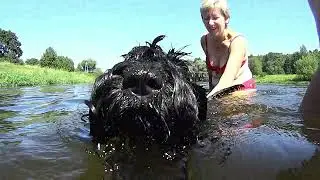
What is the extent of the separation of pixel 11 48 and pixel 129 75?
136 metres

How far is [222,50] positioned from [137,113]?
4.32m

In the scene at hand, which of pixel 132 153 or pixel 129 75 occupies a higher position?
pixel 129 75

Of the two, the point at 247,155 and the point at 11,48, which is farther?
the point at 11,48

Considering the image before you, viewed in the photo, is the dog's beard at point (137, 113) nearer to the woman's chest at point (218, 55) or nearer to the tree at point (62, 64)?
the woman's chest at point (218, 55)

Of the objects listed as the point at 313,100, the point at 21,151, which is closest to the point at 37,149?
the point at 21,151

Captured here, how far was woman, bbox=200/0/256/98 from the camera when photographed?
245 inches

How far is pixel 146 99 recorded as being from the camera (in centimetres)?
272

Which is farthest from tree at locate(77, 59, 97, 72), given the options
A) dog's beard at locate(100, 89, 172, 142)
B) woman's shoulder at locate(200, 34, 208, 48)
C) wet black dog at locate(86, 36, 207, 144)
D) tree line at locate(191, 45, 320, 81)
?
dog's beard at locate(100, 89, 172, 142)

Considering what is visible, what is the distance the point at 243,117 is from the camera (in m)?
4.54

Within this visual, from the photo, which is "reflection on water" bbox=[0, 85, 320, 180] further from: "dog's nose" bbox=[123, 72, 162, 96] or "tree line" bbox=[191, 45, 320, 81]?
"tree line" bbox=[191, 45, 320, 81]

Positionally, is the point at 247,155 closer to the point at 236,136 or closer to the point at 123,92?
the point at 236,136

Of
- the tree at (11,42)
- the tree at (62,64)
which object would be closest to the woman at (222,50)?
the tree at (62,64)

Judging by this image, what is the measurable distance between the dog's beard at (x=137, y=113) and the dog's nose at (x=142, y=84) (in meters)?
0.04

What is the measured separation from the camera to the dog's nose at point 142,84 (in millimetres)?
2730
